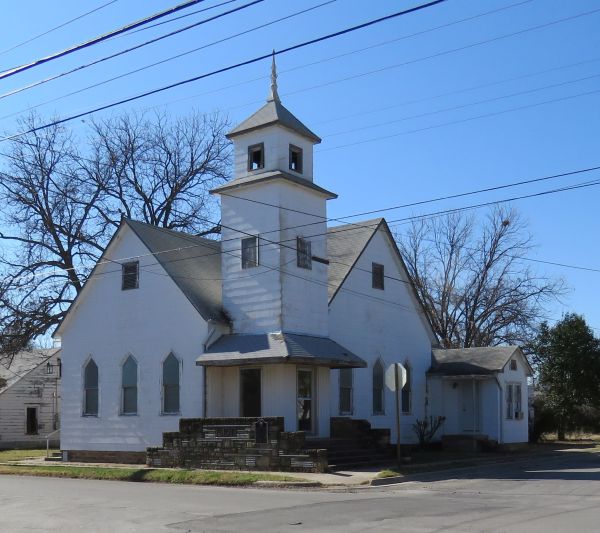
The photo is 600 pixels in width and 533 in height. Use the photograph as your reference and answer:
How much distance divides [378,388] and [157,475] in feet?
39.5

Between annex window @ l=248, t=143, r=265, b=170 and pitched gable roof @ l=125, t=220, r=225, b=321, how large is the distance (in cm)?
421

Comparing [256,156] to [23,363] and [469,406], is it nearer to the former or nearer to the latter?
[469,406]

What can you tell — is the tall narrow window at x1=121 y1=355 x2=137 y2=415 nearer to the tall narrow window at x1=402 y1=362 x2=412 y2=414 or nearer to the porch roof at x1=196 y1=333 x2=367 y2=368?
the porch roof at x1=196 y1=333 x2=367 y2=368

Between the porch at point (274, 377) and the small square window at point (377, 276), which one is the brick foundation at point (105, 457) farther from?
the small square window at point (377, 276)

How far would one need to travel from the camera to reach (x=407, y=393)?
33.9 metres

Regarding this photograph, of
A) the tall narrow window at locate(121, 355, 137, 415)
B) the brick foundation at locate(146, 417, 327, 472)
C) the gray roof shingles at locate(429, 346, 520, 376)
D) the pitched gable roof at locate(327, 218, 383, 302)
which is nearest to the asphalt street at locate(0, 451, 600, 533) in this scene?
the brick foundation at locate(146, 417, 327, 472)

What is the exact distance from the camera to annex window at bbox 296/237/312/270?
2797 cm

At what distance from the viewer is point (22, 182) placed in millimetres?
38594

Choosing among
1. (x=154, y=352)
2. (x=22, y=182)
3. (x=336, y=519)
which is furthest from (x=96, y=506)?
(x=22, y=182)

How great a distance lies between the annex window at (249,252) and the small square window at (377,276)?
6627 mm

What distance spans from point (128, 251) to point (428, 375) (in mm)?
13970

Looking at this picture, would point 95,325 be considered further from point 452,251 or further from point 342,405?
point 452,251

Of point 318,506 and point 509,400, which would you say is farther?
point 509,400

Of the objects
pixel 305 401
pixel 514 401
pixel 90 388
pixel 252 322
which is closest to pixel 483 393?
pixel 514 401
